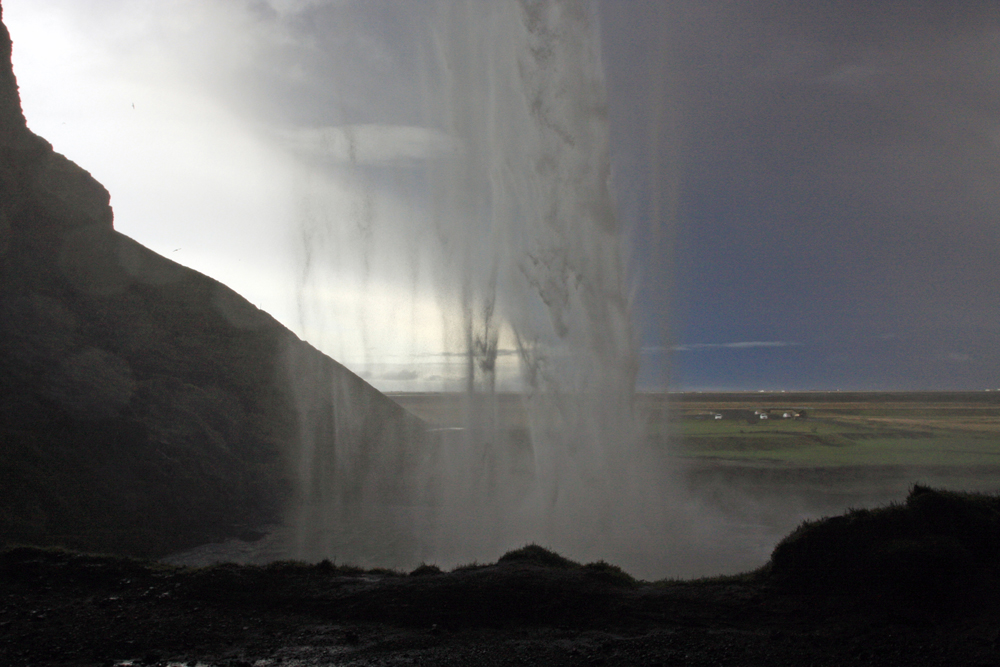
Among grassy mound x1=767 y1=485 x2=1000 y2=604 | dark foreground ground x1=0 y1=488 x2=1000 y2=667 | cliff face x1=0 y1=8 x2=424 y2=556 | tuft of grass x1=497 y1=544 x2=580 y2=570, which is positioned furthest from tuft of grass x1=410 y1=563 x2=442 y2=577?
cliff face x1=0 y1=8 x2=424 y2=556

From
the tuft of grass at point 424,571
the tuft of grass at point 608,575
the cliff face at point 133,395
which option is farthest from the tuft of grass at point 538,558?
the cliff face at point 133,395

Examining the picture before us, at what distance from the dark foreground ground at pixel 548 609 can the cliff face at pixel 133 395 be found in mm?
21240

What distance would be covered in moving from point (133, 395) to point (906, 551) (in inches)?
1946

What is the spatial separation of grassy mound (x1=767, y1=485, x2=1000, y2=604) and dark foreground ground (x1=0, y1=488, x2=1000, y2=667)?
0.11 ft

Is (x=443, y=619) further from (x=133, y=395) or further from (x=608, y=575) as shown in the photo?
(x=133, y=395)

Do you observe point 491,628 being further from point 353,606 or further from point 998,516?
point 998,516

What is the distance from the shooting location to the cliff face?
37.2 m

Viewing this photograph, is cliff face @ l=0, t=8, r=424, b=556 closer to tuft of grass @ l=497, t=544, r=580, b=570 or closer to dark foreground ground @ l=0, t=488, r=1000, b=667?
dark foreground ground @ l=0, t=488, r=1000, b=667

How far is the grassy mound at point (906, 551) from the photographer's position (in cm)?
1341

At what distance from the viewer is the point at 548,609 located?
14422mm

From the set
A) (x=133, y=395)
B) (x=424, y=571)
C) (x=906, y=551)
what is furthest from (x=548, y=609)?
(x=133, y=395)

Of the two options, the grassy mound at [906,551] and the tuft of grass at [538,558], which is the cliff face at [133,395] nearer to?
the tuft of grass at [538,558]

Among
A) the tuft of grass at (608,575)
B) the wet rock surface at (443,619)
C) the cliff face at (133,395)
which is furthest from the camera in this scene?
the cliff face at (133,395)

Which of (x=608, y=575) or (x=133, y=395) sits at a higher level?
(x=133, y=395)
